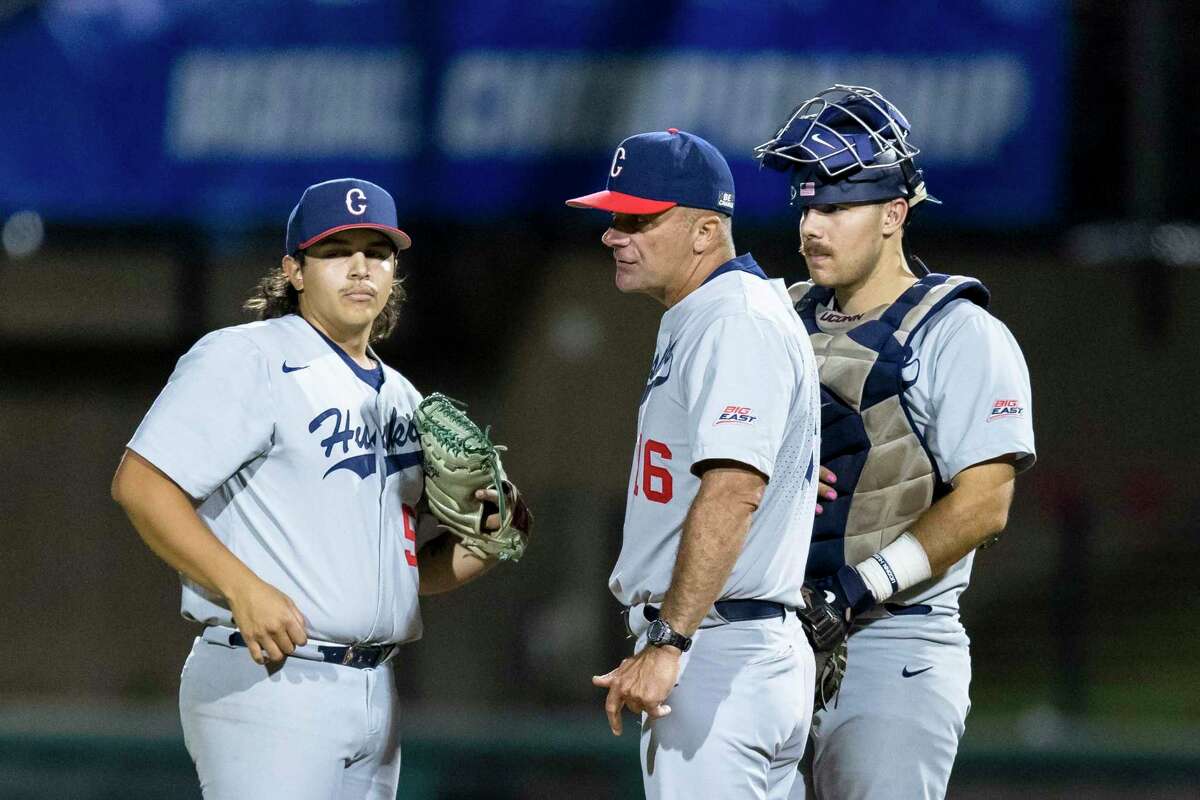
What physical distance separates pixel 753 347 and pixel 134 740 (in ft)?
9.61

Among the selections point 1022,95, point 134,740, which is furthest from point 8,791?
point 1022,95

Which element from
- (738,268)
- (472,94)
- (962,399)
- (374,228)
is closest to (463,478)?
(374,228)

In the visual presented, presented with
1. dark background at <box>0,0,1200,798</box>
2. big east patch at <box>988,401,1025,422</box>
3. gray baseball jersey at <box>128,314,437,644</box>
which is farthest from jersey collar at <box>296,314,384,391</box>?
dark background at <box>0,0,1200,798</box>

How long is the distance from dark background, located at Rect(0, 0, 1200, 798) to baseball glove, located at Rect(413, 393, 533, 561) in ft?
12.6

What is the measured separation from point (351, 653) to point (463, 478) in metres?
A: 0.32

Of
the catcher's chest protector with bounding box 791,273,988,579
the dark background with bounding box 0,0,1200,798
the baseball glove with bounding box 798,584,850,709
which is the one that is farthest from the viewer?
the dark background with bounding box 0,0,1200,798

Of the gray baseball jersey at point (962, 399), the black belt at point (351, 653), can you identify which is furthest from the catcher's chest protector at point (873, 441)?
the black belt at point (351, 653)

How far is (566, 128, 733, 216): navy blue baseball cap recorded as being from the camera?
7.46 ft

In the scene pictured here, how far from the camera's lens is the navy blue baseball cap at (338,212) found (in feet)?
7.80

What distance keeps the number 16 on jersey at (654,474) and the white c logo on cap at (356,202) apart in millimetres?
573

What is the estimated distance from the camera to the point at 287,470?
2309 mm

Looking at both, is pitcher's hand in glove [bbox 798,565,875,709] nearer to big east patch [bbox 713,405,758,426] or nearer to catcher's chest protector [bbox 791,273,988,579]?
catcher's chest protector [bbox 791,273,988,579]

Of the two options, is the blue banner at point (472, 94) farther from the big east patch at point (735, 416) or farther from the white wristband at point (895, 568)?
the big east patch at point (735, 416)

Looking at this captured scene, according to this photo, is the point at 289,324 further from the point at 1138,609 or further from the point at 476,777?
the point at 1138,609
